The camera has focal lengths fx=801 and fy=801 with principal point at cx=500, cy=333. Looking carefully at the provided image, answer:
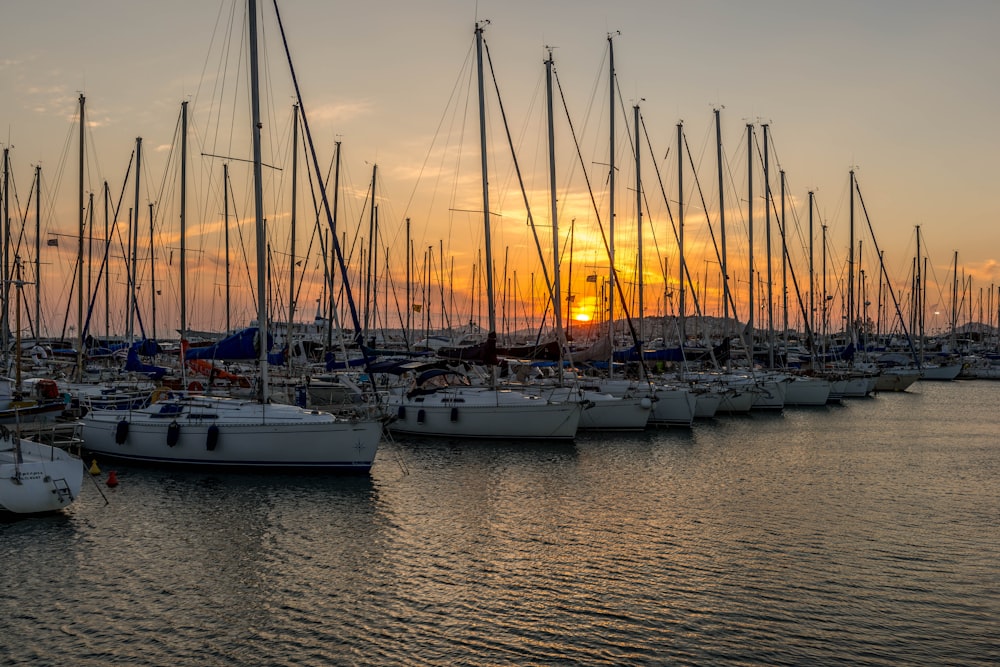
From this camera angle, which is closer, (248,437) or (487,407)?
(248,437)

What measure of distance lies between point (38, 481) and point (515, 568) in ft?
39.6

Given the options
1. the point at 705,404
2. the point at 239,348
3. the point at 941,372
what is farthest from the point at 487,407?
the point at 941,372

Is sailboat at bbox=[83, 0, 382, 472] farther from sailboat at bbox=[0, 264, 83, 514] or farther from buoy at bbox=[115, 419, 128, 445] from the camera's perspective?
sailboat at bbox=[0, 264, 83, 514]

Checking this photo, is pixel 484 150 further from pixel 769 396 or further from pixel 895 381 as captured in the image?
pixel 895 381

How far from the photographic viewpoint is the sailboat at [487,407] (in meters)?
34.0

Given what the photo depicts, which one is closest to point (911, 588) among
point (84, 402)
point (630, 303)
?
point (84, 402)

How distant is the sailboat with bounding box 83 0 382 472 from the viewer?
83.8 feet

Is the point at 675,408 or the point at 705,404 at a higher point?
the point at 675,408

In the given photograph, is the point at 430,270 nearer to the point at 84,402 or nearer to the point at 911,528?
the point at 84,402

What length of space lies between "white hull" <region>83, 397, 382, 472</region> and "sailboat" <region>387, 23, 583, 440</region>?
9031mm

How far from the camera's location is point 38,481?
19.5 meters

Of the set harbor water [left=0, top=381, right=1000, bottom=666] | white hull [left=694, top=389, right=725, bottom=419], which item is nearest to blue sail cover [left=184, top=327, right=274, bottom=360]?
harbor water [left=0, top=381, right=1000, bottom=666]

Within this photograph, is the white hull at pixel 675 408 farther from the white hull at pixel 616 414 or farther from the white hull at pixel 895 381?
the white hull at pixel 895 381

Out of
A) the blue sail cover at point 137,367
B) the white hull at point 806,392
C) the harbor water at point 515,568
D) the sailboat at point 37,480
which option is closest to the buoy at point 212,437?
the harbor water at point 515,568
